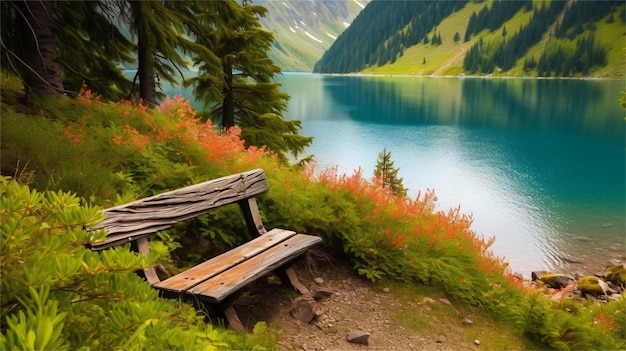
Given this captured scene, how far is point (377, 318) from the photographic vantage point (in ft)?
15.8

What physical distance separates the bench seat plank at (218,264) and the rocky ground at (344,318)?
1.97 ft

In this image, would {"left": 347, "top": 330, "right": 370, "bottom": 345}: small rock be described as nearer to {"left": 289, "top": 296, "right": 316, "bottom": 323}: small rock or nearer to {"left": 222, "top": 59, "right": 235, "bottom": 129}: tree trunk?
{"left": 289, "top": 296, "right": 316, "bottom": 323}: small rock

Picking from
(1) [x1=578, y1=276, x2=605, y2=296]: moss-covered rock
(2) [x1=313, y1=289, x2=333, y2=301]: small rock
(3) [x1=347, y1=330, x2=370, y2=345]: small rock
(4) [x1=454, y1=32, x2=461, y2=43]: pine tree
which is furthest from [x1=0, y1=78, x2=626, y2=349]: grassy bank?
(4) [x1=454, y1=32, x2=461, y2=43]: pine tree

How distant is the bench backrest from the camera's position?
3604mm

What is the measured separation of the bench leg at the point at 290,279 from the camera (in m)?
4.90

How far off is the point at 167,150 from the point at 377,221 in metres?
3.43

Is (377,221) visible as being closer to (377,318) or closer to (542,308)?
(377,318)

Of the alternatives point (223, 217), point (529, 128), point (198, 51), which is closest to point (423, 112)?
point (529, 128)

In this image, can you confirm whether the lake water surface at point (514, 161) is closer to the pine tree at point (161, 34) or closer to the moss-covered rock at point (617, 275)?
the moss-covered rock at point (617, 275)

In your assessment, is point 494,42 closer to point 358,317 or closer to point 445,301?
point 445,301

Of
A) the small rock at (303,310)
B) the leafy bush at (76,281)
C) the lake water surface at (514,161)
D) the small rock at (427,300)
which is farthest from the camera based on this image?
the lake water surface at (514,161)

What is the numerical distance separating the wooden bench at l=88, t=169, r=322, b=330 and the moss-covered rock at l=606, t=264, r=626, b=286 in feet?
46.8

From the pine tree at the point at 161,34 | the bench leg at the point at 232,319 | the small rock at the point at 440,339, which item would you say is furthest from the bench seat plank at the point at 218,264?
the pine tree at the point at 161,34

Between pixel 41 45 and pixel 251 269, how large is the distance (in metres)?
7.15
